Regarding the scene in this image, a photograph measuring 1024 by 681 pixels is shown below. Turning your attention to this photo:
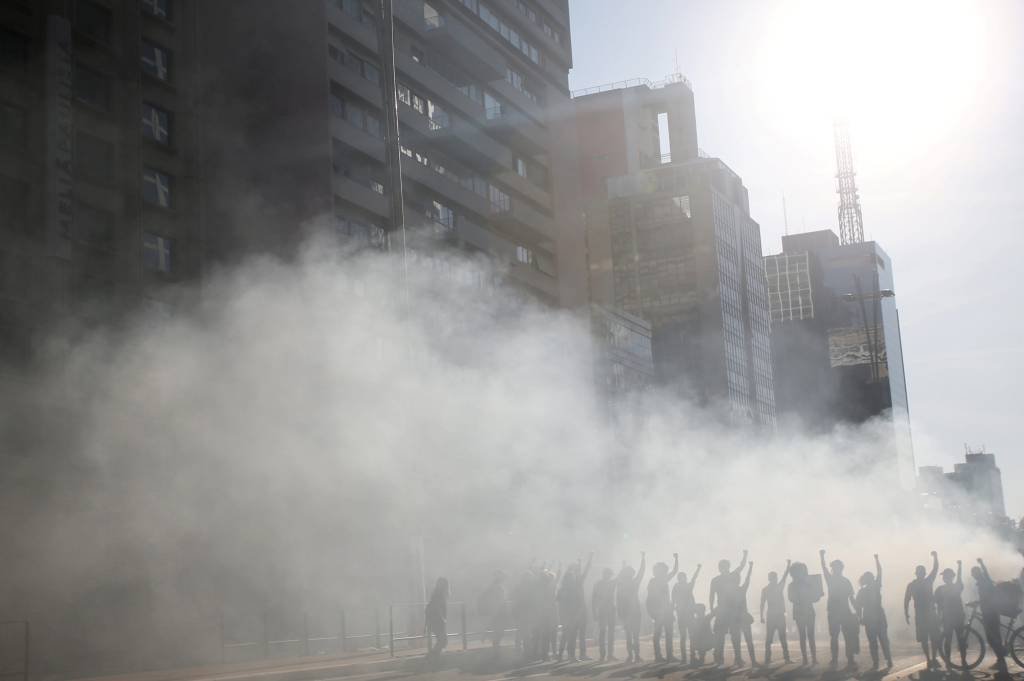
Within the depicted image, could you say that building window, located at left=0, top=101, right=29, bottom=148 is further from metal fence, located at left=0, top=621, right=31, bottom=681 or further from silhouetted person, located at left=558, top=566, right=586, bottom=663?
silhouetted person, located at left=558, top=566, right=586, bottom=663

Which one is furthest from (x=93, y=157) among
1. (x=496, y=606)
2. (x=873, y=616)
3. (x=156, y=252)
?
(x=873, y=616)

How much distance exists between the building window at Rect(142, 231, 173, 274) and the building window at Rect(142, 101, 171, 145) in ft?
8.80

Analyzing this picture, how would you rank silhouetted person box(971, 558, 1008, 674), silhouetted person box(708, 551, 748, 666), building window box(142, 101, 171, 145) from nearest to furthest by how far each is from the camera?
1. silhouetted person box(971, 558, 1008, 674)
2. silhouetted person box(708, 551, 748, 666)
3. building window box(142, 101, 171, 145)

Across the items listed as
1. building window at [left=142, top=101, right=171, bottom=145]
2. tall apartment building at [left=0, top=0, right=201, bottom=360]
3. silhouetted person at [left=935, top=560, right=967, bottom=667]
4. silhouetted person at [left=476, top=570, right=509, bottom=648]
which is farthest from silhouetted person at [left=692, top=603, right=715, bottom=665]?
building window at [left=142, top=101, right=171, bottom=145]

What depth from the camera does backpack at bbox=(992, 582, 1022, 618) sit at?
15117 millimetres

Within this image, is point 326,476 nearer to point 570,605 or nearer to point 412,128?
point 570,605

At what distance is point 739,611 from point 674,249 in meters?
95.7

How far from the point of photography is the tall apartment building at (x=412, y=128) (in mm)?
37812

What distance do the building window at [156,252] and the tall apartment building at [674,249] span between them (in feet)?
247

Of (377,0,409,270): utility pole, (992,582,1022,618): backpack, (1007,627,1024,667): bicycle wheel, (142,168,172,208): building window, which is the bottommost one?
(1007,627,1024,667): bicycle wheel

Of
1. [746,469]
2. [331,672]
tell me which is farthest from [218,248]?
[331,672]

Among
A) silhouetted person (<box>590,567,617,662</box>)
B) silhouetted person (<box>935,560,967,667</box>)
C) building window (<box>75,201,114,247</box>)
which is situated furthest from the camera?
building window (<box>75,201,114,247</box>)

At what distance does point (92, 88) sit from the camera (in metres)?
30.2

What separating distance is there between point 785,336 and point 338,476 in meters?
130
